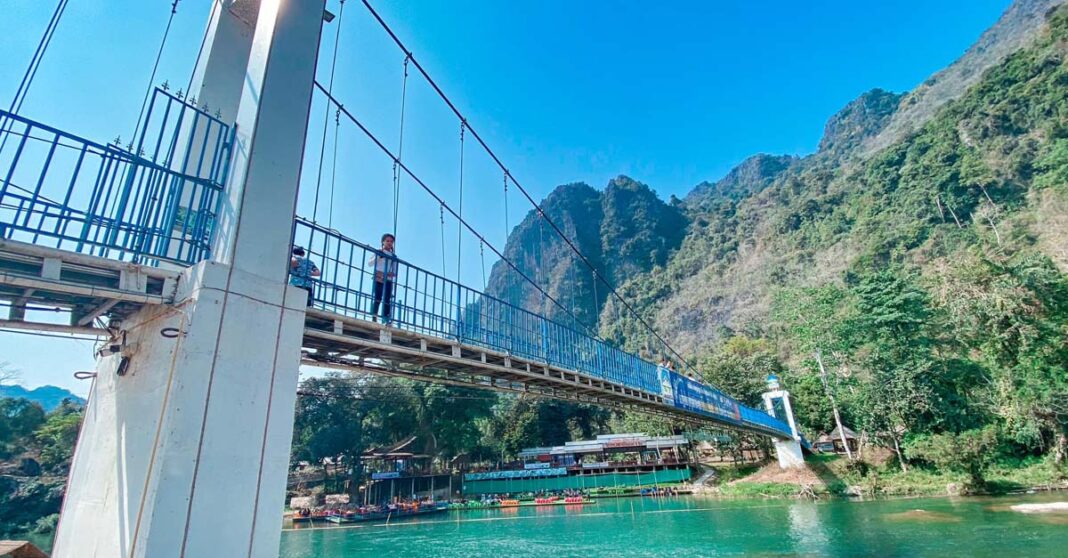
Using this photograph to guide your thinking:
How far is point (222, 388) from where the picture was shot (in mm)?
2889

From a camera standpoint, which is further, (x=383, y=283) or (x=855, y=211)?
(x=855, y=211)

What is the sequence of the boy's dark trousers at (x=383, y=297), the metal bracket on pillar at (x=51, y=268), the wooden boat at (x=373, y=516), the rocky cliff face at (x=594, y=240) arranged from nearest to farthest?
the metal bracket on pillar at (x=51, y=268), the boy's dark trousers at (x=383, y=297), the wooden boat at (x=373, y=516), the rocky cliff face at (x=594, y=240)

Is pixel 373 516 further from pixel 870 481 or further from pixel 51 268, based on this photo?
pixel 51 268

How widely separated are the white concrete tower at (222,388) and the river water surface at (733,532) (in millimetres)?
11416

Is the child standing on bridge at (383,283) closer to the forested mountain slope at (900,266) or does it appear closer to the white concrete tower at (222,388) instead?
the white concrete tower at (222,388)

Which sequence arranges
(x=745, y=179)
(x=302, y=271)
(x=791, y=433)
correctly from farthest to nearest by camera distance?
(x=745, y=179), (x=791, y=433), (x=302, y=271)

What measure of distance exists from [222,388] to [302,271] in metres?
1.49

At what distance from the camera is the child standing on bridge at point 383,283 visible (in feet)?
16.5

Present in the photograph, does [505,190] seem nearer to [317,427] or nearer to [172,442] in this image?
[172,442]

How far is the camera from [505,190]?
36.4ft

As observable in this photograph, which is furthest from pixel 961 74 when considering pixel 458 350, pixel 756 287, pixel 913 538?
pixel 458 350

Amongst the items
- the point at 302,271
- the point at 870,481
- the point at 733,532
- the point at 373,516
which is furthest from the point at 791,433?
the point at 302,271

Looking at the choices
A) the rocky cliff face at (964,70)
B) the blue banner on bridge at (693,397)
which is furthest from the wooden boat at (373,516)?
the rocky cliff face at (964,70)

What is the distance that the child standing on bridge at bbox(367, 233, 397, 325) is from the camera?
5.04m
